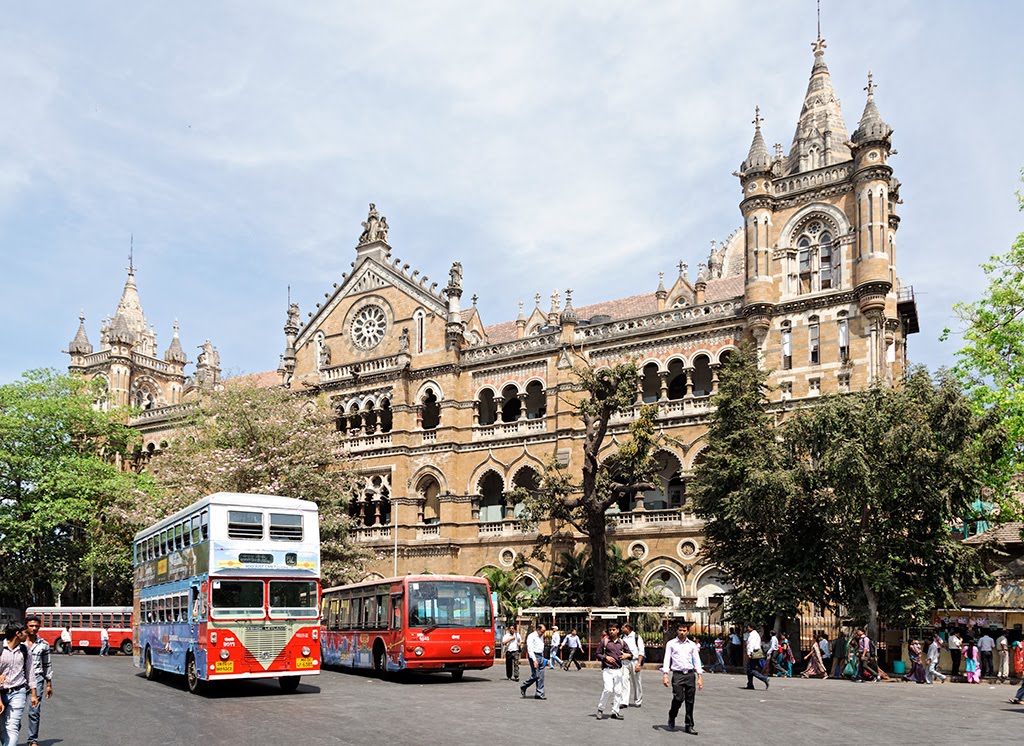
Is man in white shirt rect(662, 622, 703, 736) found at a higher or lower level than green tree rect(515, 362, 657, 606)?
lower

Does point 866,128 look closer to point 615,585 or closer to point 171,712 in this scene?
point 615,585

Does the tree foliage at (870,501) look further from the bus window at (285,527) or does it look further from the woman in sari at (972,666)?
the bus window at (285,527)

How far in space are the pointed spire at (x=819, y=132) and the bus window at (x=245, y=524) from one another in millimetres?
27523

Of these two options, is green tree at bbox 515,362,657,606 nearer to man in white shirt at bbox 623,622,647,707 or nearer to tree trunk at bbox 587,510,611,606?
tree trunk at bbox 587,510,611,606

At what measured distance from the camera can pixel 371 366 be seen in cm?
4962

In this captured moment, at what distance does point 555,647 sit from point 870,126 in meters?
22.2

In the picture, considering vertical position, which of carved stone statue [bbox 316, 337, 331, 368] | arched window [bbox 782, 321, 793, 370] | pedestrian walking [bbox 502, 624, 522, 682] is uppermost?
carved stone statue [bbox 316, 337, 331, 368]

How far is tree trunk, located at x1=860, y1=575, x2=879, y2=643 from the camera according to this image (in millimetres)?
28750

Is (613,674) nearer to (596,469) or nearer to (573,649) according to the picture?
(573,649)

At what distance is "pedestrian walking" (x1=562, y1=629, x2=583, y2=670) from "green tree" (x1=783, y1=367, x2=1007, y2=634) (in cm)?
786

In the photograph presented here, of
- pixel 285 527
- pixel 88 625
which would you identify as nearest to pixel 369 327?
pixel 88 625

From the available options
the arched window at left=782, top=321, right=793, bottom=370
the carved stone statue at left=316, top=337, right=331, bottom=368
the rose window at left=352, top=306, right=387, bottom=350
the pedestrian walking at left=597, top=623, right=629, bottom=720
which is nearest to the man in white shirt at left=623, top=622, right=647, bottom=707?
the pedestrian walking at left=597, top=623, right=629, bottom=720

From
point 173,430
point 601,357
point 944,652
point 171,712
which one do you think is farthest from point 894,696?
point 173,430

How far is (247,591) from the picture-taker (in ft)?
68.4
